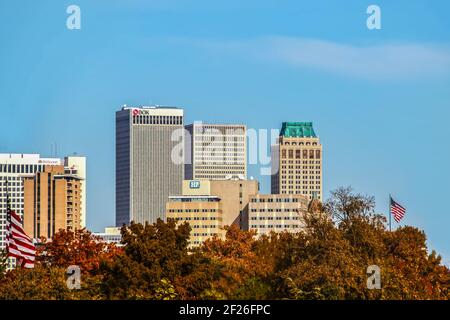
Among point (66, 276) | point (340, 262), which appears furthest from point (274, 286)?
point (66, 276)

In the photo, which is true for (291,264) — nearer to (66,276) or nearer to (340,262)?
(340,262)

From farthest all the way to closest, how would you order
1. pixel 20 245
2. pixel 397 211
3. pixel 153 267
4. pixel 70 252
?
pixel 70 252 < pixel 397 211 < pixel 20 245 < pixel 153 267

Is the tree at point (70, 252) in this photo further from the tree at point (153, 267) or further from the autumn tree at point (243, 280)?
the tree at point (153, 267)

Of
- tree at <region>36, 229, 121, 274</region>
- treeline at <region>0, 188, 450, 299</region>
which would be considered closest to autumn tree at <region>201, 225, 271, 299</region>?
treeline at <region>0, 188, 450, 299</region>

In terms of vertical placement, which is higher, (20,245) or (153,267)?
(20,245)

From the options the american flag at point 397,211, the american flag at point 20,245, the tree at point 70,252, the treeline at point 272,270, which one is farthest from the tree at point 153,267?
the american flag at point 397,211

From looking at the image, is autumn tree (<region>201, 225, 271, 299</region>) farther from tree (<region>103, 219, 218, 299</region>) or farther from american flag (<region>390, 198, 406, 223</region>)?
american flag (<region>390, 198, 406, 223</region>)

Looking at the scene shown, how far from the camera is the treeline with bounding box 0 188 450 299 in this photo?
7169 centimetres

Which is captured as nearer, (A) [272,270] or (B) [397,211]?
(A) [272,270]

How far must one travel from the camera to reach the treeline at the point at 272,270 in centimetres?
7169

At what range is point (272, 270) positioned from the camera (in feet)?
262

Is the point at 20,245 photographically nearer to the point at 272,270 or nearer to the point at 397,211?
the point at 272,270

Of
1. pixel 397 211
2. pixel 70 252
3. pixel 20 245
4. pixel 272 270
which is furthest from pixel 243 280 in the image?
pixel 70 252
